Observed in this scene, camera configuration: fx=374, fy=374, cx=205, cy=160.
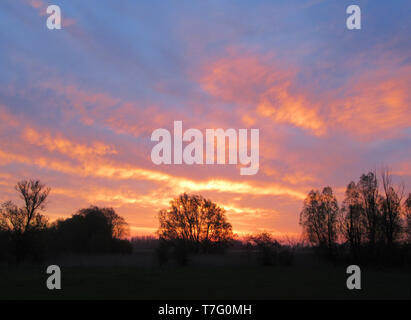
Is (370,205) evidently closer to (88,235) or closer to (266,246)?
(266,246)

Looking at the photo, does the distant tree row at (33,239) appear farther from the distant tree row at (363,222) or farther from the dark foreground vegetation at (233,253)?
the distant tree row at (363,222)

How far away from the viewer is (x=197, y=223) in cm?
7350

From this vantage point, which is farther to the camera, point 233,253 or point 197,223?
point 197,223

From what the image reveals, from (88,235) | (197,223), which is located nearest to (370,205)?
(197,223)

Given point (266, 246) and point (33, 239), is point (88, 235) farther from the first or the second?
point (266, 246)

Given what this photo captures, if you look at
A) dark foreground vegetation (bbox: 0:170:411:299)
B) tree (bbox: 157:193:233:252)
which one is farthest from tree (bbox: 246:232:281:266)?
tree (bbox: 157:193:233:252)

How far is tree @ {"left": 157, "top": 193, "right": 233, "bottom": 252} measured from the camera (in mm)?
71875

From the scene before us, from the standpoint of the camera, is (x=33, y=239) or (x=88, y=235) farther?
(x=88, y=235)

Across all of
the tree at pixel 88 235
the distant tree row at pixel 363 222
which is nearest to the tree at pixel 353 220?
the distant tree row at pixel 363 222

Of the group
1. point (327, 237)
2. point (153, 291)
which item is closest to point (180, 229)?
point (327, 237)

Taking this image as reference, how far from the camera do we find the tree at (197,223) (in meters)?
71.9

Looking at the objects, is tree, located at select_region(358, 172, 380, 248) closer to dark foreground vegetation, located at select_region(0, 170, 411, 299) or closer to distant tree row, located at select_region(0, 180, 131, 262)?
dark foreground vegetation, located at select_region(0, 170, 411, 299)

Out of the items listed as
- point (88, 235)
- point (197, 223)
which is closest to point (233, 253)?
point (197, 223)
